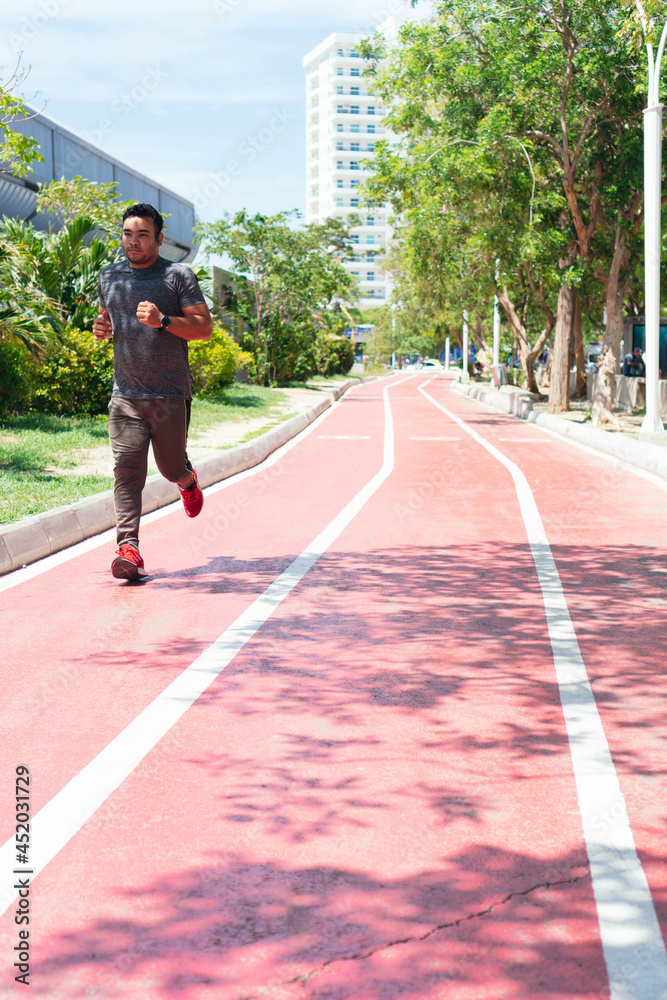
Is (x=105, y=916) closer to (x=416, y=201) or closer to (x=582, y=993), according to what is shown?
(x=582, y=993)

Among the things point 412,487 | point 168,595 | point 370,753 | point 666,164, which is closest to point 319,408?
point 666,164

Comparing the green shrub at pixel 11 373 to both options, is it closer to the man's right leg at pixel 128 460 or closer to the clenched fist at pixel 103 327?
the clenched fist at pixel 103 327

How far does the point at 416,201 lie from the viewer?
98.2 feet

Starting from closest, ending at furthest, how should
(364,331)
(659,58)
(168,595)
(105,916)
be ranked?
(105,916) < (168,595) < (659,58) < (364,331)

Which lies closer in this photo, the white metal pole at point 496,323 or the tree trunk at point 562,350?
the tree trunk at point 562,350

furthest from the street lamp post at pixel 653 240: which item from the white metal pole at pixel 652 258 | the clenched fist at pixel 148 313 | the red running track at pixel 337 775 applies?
the clenched fist at pixel 148 313

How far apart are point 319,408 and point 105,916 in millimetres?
28838

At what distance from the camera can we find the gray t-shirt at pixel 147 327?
6.97m

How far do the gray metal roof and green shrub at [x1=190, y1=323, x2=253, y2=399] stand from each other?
2.63 metres

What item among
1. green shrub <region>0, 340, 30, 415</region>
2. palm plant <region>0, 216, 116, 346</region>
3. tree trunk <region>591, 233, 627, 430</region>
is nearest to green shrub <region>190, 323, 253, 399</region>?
palm plant <region>0, 216, 116, 346</region>

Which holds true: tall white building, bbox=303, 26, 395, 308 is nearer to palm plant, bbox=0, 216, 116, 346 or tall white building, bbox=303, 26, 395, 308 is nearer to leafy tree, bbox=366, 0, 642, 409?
leafy tree, bbox=366, 0, 642, 409

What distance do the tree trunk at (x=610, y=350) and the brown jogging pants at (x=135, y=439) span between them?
1826 centimetres

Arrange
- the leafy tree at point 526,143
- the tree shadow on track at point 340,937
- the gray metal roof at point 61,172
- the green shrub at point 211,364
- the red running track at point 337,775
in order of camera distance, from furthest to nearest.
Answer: the green shrub at point 211,364 < the gray metal roof at point 61,172 < the leafy tree at point 526,143 < the red running track at point 337,775 < the tree shadow on track at point 340,937

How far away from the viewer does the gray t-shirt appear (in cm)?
697
